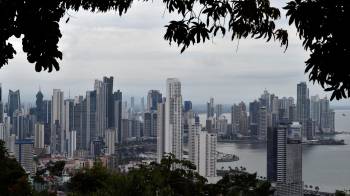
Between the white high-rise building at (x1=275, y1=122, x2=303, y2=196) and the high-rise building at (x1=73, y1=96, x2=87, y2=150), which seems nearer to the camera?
the white high-rise building at (x1=275, y1=122, x2=303, y2=196)

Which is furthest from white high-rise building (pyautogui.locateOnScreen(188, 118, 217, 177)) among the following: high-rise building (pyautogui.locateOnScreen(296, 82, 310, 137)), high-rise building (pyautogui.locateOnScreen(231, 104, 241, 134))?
high-rise building (pyautogui.locateOnScreen(231, 104, 241, 134))

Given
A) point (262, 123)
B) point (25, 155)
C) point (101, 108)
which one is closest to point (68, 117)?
point (101, 108)

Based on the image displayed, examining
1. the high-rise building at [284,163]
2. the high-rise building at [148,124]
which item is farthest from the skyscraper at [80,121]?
the high-rise building at [284,163]

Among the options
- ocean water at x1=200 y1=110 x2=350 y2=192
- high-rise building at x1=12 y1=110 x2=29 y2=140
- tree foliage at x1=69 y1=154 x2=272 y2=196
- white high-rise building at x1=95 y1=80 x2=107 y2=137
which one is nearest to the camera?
tree foliage at x1=69 y1=154 x2=272 y2=196

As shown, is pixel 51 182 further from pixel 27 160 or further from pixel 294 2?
pixel 27 160

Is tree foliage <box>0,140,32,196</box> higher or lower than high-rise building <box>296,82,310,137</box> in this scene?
lower

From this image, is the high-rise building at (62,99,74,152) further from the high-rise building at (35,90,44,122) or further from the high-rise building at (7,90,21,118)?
the high-rise building at (7,90,21,118)

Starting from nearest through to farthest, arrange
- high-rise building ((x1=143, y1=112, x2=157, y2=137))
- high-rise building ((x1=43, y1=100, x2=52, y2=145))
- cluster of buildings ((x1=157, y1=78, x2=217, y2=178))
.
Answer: cluster of buildings ((x1=157, y1=78, x2=217, y2=178))
high-rise building ((x1=43, y1=100, x2=52, y2=145))
high-rise building ((x1=143, y1=112, x2=157, y2=137))
